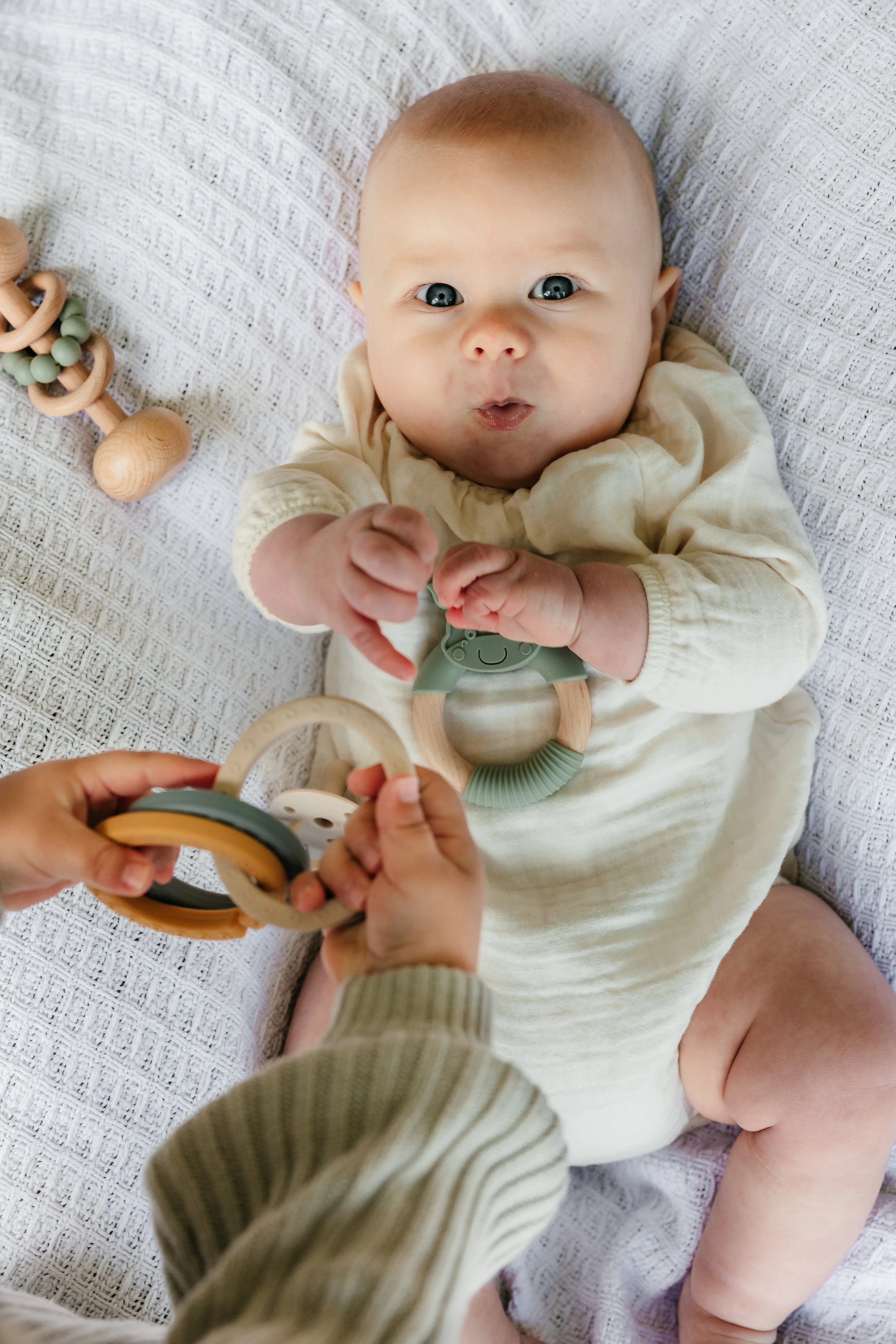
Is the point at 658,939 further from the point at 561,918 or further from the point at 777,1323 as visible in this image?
the point at 777,1323

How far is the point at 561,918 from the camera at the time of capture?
104 cm

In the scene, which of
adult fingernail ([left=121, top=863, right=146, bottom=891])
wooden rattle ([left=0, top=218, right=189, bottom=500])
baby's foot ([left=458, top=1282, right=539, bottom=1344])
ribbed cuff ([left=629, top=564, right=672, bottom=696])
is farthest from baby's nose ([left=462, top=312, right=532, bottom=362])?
baby's foot ([left=458, top=1282, right=539, bottom=1344])

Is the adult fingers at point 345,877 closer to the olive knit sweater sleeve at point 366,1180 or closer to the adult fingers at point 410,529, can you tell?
the olive knit sweater sleeve at point 366,1180

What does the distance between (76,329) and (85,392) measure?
0.22ft

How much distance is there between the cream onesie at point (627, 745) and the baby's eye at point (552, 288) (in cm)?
14

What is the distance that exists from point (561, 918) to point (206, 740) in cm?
40

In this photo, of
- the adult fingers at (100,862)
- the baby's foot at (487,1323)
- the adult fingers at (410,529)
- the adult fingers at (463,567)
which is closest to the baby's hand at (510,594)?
the adult fingers at (463,567)

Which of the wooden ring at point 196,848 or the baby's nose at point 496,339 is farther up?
the baby's nose at point 496,339

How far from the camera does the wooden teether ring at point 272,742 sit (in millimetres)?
733

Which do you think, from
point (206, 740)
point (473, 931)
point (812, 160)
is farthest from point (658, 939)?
point (812, 160)

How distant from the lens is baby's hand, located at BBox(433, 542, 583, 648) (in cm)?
88

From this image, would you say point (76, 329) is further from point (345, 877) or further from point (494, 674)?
point (345, 877)

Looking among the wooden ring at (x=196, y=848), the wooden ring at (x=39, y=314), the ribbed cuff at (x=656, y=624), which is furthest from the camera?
the wooden ring at (x=39, y=314)

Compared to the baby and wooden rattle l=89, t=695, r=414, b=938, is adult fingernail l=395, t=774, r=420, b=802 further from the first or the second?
the baby
